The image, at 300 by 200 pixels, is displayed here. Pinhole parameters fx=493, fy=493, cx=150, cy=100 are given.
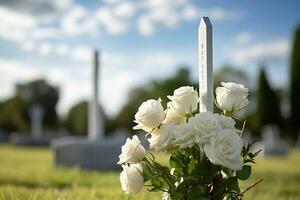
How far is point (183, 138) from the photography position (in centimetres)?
199

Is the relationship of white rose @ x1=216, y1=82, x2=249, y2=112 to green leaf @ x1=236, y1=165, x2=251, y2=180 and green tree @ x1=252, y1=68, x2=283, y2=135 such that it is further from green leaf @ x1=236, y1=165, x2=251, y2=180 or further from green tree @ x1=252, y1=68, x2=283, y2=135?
green tree @ x1=252, y1=68, x2=283, y2=135

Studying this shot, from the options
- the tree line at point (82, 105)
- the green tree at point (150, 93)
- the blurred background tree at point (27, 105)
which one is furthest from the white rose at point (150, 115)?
the blurred background tree at point (27, 105)

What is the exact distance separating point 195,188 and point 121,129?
45415mm

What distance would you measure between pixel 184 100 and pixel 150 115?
0.56ft

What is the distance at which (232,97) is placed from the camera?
7.11 ft

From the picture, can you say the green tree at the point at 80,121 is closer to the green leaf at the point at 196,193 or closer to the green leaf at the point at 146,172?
the green leaf at the point at 146,172

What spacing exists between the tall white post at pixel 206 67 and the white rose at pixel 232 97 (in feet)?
0.16

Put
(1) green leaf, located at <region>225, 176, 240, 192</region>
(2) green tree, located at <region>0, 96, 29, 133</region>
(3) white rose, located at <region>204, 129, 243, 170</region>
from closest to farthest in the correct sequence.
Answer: (3) white rose, located at <region>204, 129, 243, 170</region> → (1) green leaf, located at <region>225, 176, 240, 192</region> → (2) green tree, located at <region>0, 96, 29, 133</region>

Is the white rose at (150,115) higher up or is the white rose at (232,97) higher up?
the white rose at (232,97)

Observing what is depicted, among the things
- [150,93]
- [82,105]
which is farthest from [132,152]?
[150,93]

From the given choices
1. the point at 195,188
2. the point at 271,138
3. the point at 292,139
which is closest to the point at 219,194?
the point at 195,188

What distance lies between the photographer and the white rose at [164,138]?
6.72 ft

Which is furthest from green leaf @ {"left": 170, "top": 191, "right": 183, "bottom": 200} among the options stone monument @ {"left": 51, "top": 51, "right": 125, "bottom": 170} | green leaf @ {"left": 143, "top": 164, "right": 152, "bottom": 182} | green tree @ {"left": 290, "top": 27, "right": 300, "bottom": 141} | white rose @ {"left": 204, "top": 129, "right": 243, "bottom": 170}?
green tree @ {"left": 290, "top": 27, "right": 300, "bottom": 141}

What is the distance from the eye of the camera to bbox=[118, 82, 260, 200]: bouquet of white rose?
1.94 meters
